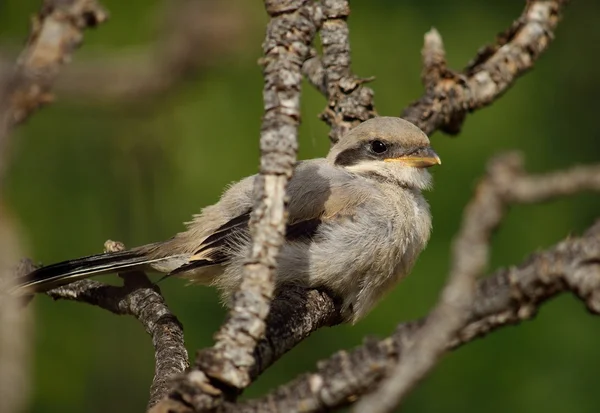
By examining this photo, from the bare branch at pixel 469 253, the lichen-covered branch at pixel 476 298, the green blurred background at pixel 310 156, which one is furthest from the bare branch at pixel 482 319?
the green blurred background at pixel 310 156

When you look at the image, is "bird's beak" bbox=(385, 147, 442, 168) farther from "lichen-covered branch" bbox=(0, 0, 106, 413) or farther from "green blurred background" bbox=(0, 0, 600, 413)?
"lichen-covered branch" bbox=(0, 0, 106, 413)

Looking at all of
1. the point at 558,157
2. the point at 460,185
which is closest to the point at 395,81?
the point at 460,185

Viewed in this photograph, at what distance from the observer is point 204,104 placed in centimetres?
591

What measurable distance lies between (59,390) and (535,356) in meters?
3.11

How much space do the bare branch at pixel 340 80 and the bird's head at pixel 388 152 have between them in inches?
8.5

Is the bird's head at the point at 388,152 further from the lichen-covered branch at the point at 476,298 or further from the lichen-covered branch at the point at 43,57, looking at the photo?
the lichen-covered branch at the point at 43,57

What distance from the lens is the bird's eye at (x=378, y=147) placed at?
4438 mm

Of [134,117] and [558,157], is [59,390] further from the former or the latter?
[134,117]

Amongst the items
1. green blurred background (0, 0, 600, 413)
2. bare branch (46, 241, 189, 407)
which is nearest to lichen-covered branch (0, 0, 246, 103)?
bare branch (46, 241, 189, 407)

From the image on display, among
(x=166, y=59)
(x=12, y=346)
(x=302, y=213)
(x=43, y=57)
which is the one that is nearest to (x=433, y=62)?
(x=302, y=213)

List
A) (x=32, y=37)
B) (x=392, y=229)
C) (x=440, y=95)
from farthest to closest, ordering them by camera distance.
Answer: (x=440, y=95) → (x=392, y=229) → (x=32, y=37)

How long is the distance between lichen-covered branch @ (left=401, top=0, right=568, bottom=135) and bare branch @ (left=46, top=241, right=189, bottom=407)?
1.75 m

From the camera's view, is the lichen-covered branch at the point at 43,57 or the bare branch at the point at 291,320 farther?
the bare branch at the point at 291,320

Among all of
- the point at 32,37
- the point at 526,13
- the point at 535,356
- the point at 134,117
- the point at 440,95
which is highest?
the point at 526,13
